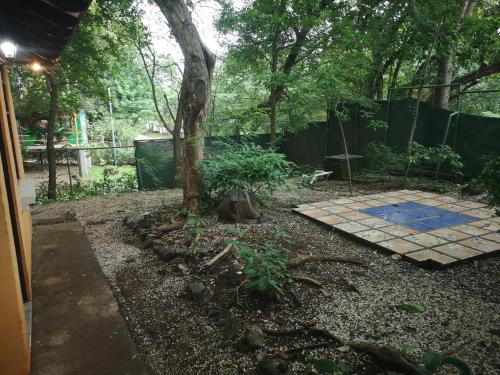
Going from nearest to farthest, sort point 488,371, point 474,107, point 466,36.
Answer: point 488,371 → point 466,36 → point 474,107

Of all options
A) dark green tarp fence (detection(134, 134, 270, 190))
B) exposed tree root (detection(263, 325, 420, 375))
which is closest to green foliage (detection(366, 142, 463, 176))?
dark green tarp fence (detection(134, 134, 270, 190))

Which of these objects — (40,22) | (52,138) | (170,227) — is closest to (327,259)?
(170,227)

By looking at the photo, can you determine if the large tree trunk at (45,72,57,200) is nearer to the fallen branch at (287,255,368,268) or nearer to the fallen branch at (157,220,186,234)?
the fallen branch at (157,220,186,234)

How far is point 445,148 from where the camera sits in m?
6.23

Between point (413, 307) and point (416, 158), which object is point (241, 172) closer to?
point (413, 307)

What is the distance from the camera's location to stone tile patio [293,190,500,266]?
351 centimetres

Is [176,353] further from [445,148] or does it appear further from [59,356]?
[445,148]

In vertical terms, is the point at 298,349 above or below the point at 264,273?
below

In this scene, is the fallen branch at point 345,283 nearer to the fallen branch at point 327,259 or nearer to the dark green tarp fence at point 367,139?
the fallen branch at point 327,259

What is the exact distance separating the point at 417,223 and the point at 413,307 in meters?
2.13

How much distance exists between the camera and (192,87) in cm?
459

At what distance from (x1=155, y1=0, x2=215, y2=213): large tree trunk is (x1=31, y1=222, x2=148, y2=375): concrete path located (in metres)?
1.68

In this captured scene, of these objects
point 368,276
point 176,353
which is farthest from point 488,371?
point 176,353

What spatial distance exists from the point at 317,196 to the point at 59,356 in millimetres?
4791
